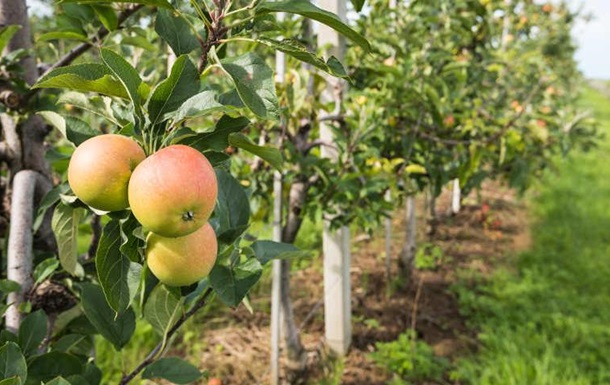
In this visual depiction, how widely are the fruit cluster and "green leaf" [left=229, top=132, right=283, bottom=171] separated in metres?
0.10

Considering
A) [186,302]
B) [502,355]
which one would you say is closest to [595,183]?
[502,355]

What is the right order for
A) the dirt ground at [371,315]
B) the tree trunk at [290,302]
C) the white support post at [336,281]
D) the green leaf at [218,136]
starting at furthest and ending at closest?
1. the dirt ground at [371,315]
2. the white support post at [336,281]
3. the tree trunk at [290,302]
4. the green leaf at [218,136]

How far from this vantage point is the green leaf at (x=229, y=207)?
2.55 feet

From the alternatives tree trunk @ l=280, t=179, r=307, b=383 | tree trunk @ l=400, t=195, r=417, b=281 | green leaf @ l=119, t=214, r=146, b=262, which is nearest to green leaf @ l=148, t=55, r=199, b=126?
green leaf @ l=119, t=214, r=146, b=262

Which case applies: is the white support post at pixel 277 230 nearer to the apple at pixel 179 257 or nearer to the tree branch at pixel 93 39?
the tree branch at pixel 93 39

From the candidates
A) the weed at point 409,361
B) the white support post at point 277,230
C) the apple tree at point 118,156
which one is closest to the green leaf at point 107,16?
the apple tree at point 118,156

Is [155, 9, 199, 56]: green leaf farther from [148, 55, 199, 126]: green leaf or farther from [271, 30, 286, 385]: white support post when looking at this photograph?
[271, 30, 286, 385]: white support post

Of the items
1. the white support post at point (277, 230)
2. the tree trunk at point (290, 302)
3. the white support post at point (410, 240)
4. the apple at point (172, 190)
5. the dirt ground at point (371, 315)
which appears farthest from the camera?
the white support post at point (410, 240)

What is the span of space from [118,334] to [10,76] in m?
0.52

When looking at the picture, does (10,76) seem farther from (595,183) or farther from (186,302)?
(595,183)

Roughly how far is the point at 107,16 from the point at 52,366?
61 centimetres

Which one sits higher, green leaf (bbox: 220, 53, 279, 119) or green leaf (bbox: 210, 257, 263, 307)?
green leaf (bbox: 220, 53, 279, 119)

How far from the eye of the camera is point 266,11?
21.1 inches

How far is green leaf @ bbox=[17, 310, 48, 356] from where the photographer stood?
77cm
